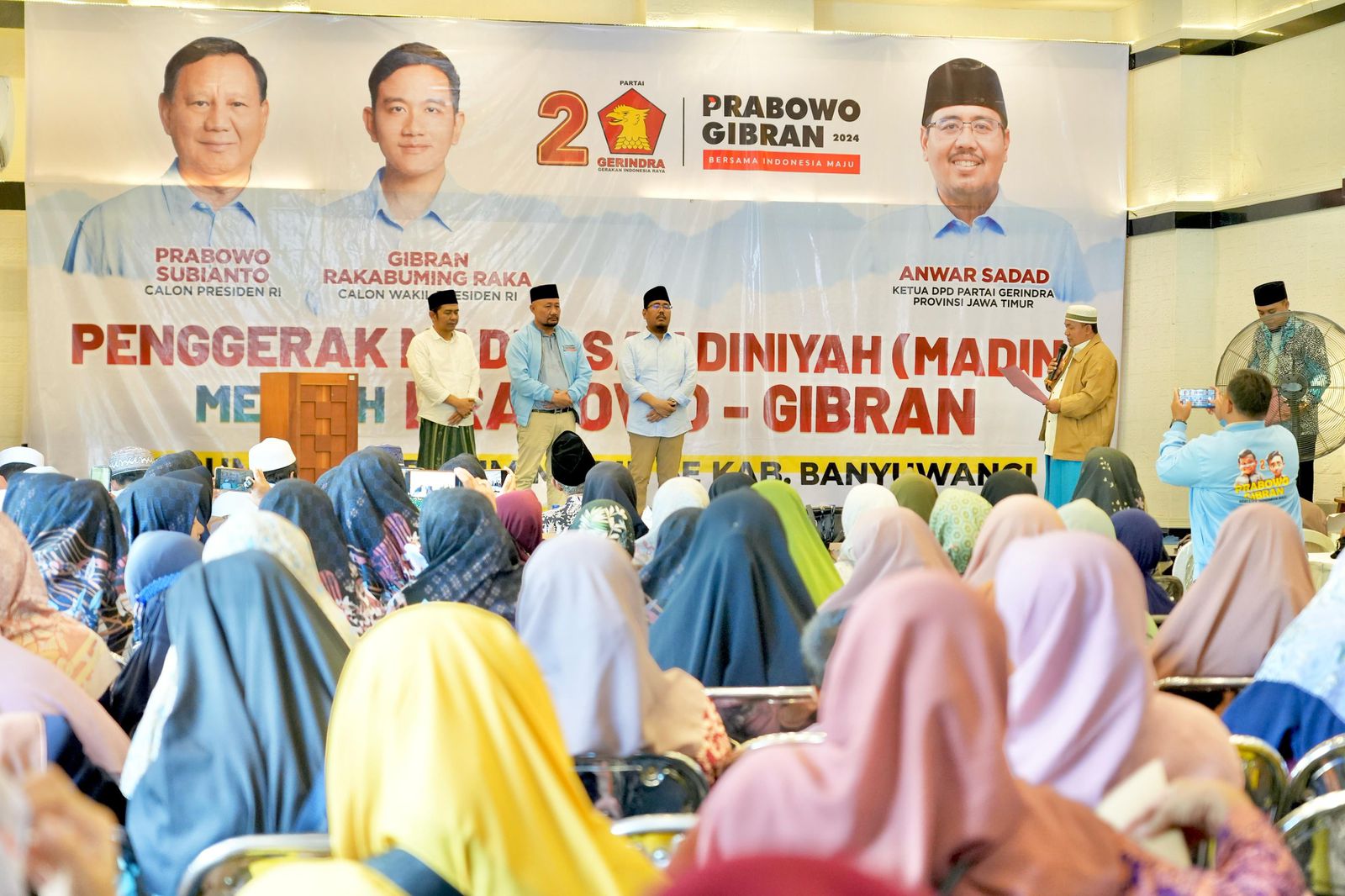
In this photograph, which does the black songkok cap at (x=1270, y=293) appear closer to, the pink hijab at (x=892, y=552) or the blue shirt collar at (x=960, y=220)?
A: the blue shirt collar at (x=960, y=220)

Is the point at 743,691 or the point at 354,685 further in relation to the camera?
the point at 743,691

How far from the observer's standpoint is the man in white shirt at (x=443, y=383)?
837 cm

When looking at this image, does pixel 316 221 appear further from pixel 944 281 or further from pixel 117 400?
pixel 944 281

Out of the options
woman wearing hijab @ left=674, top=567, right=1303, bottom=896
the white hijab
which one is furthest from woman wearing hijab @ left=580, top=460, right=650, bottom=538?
woman wearing hijab @ left=674, top=567, right=1303, bottom=896

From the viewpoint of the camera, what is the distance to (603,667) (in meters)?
2.39

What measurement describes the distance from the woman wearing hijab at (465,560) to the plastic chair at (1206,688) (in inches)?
63.1

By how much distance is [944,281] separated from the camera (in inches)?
372

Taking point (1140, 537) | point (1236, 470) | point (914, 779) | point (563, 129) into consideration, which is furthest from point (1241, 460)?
point (563, 129)

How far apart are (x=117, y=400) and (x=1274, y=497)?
23.0 feet

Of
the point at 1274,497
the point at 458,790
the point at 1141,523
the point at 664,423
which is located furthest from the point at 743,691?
the point at 664,423

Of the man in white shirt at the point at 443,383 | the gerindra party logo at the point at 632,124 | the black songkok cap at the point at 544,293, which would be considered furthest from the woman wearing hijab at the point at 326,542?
the gerindra party logo at the point at 632,124

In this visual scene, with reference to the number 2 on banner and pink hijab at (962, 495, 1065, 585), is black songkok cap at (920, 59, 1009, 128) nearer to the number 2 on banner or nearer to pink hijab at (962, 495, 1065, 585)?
the number 2 on banner

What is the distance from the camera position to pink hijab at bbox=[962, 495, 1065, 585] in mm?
3516

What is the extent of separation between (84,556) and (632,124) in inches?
236
